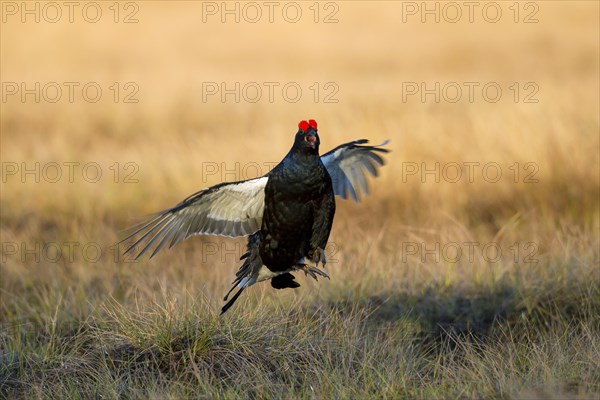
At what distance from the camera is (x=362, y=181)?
16.7 feet

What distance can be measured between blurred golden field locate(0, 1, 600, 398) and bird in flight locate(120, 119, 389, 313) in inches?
11.3

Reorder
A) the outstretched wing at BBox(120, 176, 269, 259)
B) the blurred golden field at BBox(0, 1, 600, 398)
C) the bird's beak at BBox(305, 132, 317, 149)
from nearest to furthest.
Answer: the bird's beak at BBox(305, 132, 317, 149)
the blurred golden field at BBox(0, 1, 600, 398)
the outstretched wing at BBox(120, 176, 269, 259)

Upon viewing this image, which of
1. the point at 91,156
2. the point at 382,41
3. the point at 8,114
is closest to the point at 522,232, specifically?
the point at 91,156

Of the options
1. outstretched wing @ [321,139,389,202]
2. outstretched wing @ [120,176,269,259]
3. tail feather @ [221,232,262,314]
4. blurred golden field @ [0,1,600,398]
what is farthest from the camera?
outstretched wing @ [321,139,389,202]

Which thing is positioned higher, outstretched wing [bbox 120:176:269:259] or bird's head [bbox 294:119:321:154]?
bird's head [bbox 294:119:321:154]

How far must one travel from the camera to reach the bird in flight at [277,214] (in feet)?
14.1

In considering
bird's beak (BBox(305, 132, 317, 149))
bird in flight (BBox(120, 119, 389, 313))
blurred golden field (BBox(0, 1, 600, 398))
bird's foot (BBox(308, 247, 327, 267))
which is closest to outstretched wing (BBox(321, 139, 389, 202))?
bird in flight (BBox(120, 119, 389, 313))

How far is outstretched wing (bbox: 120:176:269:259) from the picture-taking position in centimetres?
462

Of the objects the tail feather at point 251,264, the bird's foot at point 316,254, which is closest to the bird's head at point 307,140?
the bird's foot at point 316,254

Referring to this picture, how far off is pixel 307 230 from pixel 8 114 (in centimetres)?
692

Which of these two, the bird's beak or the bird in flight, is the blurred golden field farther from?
the bird's beak

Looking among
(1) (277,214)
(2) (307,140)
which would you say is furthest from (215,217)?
(2) (307,140)

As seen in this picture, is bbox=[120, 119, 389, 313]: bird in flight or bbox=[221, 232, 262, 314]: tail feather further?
bbox=[221, 232, 262, 314]: tail feather

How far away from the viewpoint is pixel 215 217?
4727 mm
